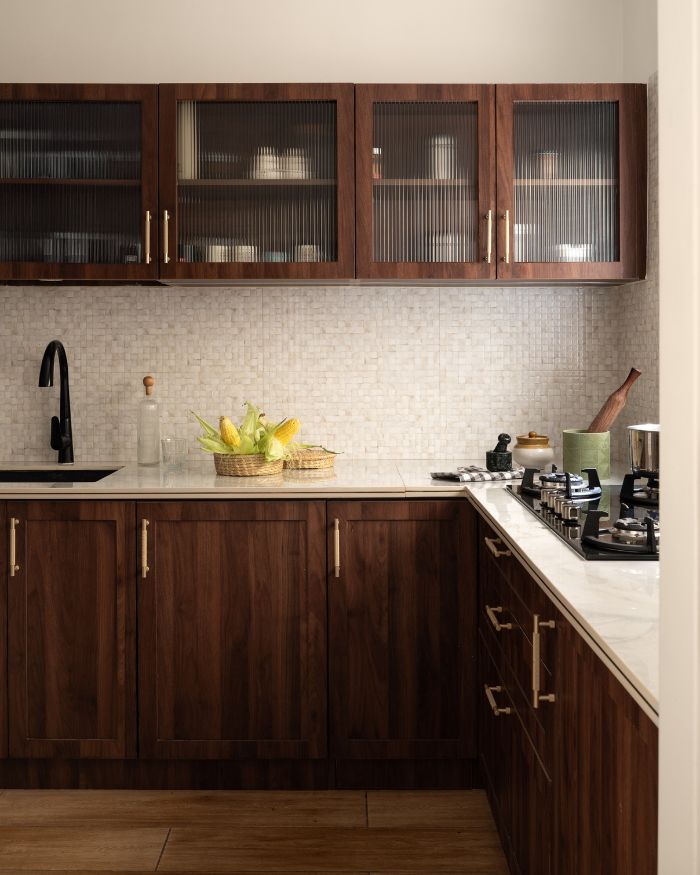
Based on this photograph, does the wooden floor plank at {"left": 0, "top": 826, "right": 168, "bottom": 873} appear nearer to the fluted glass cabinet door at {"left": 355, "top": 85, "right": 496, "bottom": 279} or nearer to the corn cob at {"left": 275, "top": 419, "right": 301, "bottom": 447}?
the corn cob at {"left": 275, "top": 419, "right": 301, "bottom": 447}

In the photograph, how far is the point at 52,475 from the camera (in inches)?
132

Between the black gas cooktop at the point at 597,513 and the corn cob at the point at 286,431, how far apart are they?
2.44 ft

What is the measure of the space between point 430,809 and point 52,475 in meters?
1.69

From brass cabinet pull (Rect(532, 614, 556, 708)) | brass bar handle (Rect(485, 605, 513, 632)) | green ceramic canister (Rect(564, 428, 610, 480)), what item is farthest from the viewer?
green ceramic canister (Rect(564, 428, 610, 480))

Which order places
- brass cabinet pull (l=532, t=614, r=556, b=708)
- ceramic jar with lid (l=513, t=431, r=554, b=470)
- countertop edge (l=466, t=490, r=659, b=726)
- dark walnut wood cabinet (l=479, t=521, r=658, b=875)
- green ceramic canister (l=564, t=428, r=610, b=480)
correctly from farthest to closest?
ceramic jar with lid (l=513, t=431, r=554, b=470), green ceramic canister (l=564, t=428, r=610, b=480), brass cabinet pull (l=532, t=614, r=556, b=708), dark walnut wood cabinet (l=479, t=521, r=658, b=875), countertop edge (l=466, t=490, r=659, b=726)

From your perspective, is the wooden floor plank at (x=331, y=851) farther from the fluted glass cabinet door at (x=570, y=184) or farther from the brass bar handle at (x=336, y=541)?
the fluted glass cabinet door at (x=570, y=184)

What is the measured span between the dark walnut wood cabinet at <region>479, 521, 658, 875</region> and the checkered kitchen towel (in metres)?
0.25

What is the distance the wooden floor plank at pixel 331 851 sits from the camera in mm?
2443

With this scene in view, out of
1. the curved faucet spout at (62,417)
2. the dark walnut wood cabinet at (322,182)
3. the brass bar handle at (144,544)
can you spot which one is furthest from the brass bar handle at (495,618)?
the curved faucet spout at (62,417)

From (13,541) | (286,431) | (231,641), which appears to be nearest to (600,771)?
(231,641)

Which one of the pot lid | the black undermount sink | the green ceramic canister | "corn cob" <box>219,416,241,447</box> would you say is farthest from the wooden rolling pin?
the black undermount sink

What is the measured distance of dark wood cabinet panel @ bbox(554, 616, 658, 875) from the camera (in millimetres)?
1180

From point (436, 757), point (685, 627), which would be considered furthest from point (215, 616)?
point (685, 627)

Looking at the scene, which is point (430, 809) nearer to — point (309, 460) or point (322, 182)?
point (309, 460)
